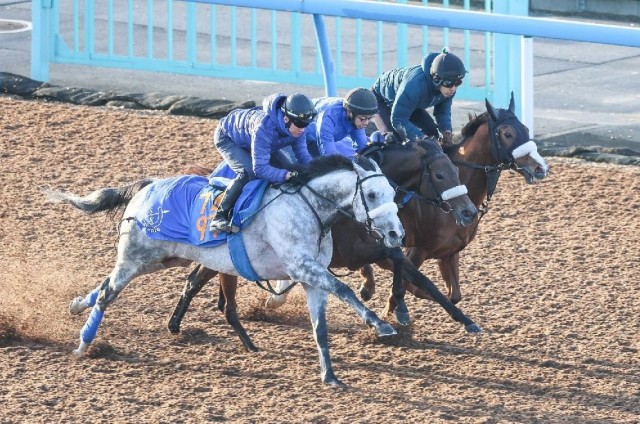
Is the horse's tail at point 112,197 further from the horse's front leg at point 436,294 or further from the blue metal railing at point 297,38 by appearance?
the blue metal railing at point 297,38

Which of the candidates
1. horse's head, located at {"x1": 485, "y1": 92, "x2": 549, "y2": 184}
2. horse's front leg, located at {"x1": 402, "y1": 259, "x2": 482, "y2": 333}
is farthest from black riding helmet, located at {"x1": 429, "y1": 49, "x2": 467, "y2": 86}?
horse's front leg, located at {"x1": 402, "y1": 259, "x2": 482, "y2": 333}

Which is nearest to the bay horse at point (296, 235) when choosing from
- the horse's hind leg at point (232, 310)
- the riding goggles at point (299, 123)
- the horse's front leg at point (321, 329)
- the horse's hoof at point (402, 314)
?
the horse's front leg at point (321, 329)

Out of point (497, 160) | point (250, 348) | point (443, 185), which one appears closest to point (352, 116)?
point (443, 185)

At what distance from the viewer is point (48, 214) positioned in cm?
1052

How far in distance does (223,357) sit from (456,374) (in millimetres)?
1417

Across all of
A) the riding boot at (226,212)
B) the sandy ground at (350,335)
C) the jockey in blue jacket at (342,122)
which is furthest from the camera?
the jockey in blue jacket at (342,122)

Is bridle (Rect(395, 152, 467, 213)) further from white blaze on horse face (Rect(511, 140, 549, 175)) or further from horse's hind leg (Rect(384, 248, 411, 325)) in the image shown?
white blaze on horse face (Rect(511, 140, 549, 175))

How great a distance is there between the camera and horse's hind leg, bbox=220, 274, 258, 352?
26.1ft

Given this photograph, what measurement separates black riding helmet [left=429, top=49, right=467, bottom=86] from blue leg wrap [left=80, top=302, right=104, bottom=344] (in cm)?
266

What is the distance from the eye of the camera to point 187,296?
8.20m

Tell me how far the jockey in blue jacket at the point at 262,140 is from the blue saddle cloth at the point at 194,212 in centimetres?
8

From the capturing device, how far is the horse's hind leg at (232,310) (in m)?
7.96

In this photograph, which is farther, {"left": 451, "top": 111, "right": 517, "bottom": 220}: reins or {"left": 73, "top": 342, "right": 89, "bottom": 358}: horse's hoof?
{"left": 451, "top": 111, "right": 517, "bottom": 220}: reins

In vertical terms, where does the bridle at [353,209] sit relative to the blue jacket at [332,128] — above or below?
below
